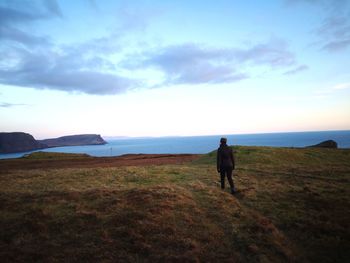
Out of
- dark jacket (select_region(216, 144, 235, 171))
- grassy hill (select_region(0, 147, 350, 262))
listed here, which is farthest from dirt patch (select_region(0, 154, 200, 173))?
dark jacket (select_region(216, 144, 235, 171))

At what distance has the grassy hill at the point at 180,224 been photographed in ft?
26.2

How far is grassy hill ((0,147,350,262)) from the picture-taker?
7.99 m

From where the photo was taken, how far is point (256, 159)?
2981 cm

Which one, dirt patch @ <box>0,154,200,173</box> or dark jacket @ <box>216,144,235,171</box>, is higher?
dark jacket @ <box>216,144,235,171</box>

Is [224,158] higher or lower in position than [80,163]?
higher

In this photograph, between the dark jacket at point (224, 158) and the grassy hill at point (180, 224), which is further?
the dark jacket at point (224, 158)

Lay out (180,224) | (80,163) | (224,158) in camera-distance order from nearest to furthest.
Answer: (180,224) → (224,158) → (80,163)

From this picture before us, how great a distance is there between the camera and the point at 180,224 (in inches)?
392

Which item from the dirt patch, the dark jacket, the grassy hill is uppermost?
the dark jacket

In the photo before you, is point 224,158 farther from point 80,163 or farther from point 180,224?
point 80,163

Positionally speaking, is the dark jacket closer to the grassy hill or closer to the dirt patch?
the grassy hill

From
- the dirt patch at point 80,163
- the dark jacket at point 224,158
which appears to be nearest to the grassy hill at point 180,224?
the dark jacket at point 224,158

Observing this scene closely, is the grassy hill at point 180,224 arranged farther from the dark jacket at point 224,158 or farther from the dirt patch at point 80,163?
the dirt patch at point 80,163

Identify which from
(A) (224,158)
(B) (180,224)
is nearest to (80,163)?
(A) (224,158)
